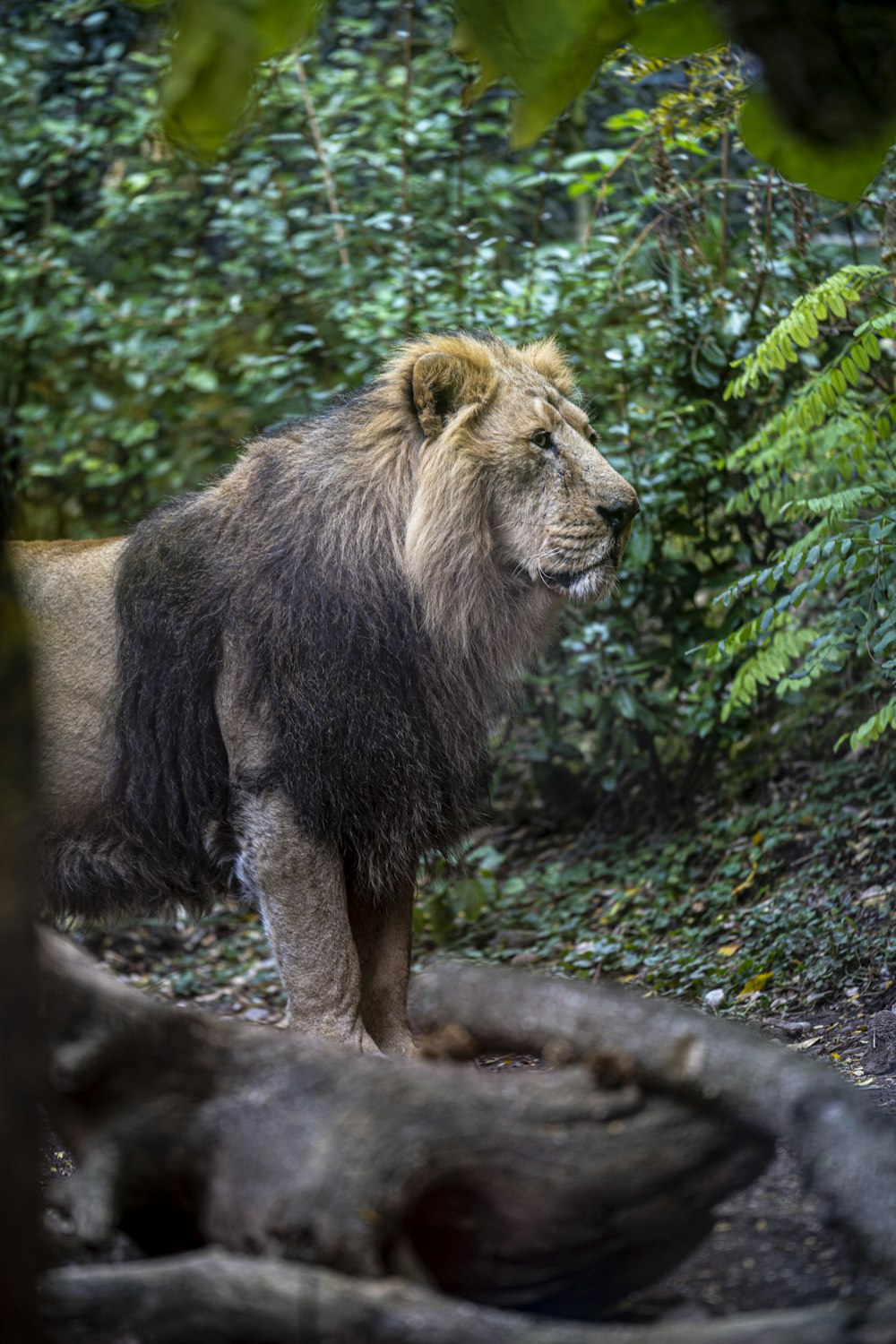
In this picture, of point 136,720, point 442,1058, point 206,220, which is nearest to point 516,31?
point 442,1058

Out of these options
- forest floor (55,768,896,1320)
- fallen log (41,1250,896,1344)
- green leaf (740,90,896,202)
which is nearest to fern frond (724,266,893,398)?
forest floor (55,768,896,1320)

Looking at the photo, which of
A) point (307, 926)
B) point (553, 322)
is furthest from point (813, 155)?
point (553, 322)

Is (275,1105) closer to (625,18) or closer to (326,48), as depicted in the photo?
(625,18)

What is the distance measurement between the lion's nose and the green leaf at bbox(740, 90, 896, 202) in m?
2.74

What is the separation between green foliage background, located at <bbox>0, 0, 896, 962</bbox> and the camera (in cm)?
591

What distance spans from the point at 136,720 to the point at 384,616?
0.95 m

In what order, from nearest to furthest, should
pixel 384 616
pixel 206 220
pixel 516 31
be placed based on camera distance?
pixel 516 31 < pixel 384 616 < pixel 206 220

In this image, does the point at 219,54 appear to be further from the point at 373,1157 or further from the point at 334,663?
the point at 334,663

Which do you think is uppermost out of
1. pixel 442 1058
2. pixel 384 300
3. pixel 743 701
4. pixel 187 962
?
pixel 442 1058

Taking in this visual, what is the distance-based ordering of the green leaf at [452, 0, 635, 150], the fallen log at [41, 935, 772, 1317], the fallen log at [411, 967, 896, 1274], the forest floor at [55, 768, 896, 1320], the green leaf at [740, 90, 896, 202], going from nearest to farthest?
1. the green leaf at [452, 0, 635, 150]
2. the green leaf at [740, 90, 896, 202]
3. the fallen log at [41, 935, 772, 1317]
4. the fallen log at [411, 967, 896, 1274]
5. the forest floor at [55, 768, 896, 1320]

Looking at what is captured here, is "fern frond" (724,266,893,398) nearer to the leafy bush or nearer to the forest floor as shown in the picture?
the leafy bush

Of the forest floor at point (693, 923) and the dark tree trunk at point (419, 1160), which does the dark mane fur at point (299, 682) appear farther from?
the dark tree trunk at point (419, 1160)

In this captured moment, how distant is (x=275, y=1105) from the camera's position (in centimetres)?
227

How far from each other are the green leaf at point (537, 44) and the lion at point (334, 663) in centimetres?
283
